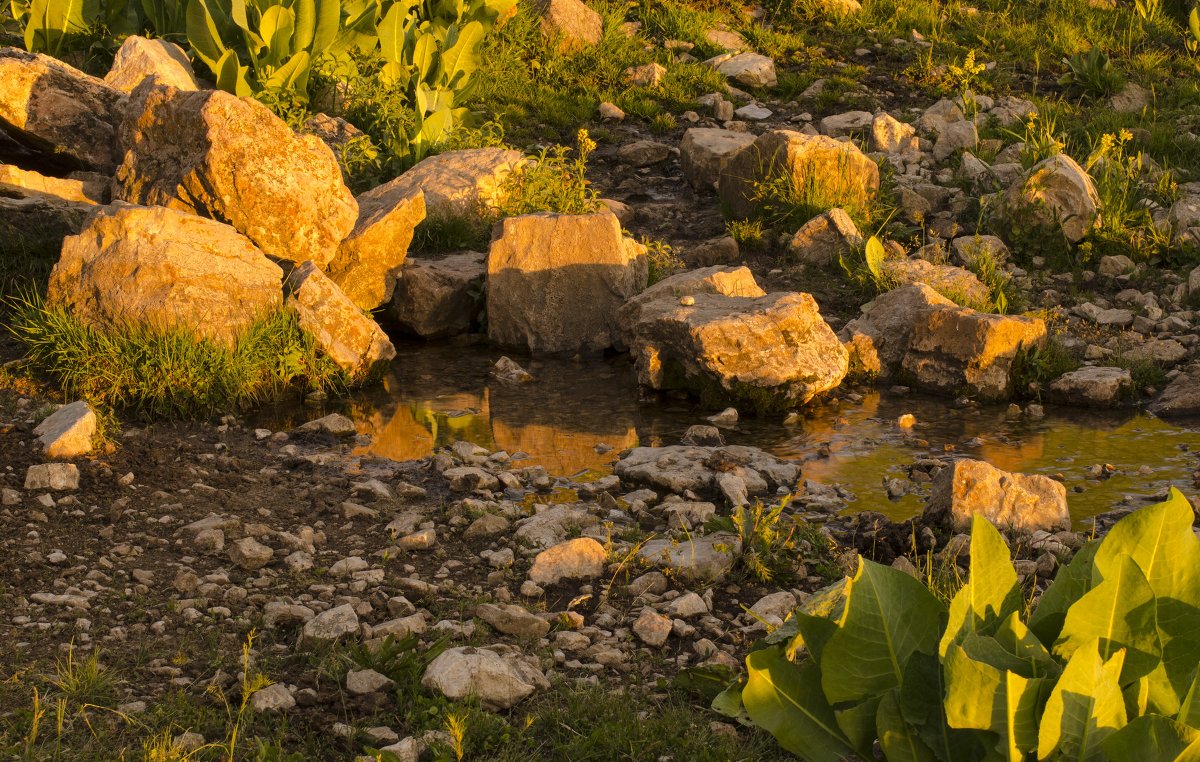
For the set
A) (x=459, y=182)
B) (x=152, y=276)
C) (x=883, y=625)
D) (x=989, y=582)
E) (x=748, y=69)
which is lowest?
(x=152, y=276)

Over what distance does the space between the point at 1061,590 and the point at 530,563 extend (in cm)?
243

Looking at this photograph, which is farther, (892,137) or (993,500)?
(892,137)

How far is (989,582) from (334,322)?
5.76 meters

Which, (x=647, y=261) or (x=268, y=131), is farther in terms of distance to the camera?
(x=647, y=261)

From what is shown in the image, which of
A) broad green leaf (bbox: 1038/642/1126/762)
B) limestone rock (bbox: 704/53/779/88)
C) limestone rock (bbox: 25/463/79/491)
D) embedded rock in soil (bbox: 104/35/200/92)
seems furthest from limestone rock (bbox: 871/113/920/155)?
broad green leaf (bbox: 1038/642/1126/762)

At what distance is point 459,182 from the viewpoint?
9.89 m

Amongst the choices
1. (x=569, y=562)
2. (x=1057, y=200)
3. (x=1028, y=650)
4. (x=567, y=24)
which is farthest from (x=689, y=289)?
(x=567, y=24)

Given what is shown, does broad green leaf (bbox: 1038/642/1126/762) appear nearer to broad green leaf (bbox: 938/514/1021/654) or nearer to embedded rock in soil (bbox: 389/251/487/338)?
broad green leaf (bbox: 938/514/1021/654)

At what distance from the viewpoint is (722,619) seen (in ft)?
14.9

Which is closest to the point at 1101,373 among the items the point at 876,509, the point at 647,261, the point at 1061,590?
the point at 876,509

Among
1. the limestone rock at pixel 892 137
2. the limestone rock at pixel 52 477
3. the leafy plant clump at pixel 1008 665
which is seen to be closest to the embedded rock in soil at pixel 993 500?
the leafy plant clump at pixel 1008 665

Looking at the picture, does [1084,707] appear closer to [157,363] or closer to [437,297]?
[157,363]

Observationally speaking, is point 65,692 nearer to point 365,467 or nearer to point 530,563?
point 530,563

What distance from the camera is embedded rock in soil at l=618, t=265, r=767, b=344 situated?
27.9ft
